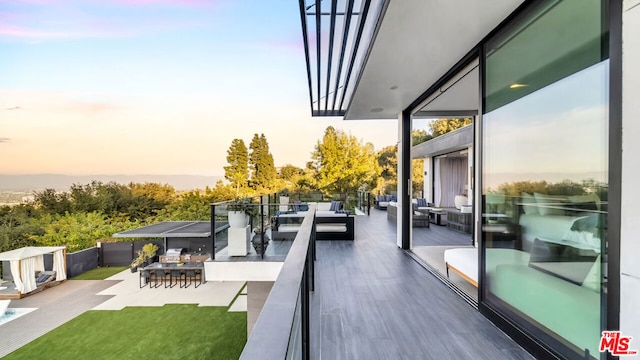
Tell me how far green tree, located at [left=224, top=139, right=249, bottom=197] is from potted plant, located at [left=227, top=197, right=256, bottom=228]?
17868mm

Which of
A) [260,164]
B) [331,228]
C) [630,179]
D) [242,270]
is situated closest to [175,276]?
[242,270]

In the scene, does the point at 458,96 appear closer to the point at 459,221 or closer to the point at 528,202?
the point at 528,202

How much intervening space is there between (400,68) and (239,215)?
5282 mm

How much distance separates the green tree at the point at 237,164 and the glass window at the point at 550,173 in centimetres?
2336

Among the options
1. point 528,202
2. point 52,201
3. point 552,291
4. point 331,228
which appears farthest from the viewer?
point 52,201

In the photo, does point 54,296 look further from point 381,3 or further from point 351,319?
point 381,3

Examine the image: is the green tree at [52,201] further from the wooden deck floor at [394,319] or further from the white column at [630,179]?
the white column at [630,179]

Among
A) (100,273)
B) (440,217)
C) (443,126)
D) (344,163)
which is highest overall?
(443,126)

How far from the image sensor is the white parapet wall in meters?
6.45

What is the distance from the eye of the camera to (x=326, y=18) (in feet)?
10.3

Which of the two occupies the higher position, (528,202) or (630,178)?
(630,178)

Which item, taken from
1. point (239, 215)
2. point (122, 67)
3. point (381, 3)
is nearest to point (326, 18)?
point (381, 3)

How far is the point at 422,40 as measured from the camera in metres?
2.87

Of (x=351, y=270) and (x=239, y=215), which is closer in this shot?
(x=351, y=270)
